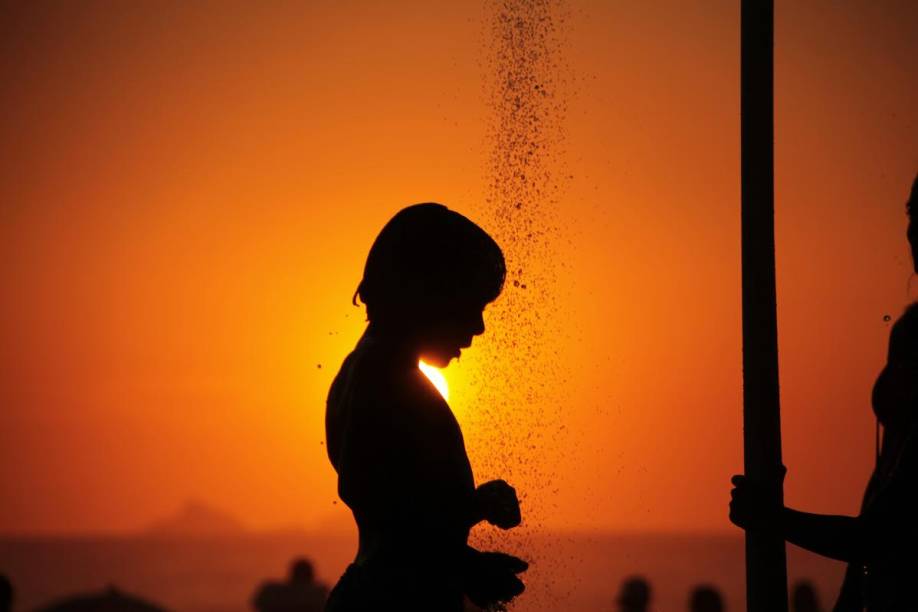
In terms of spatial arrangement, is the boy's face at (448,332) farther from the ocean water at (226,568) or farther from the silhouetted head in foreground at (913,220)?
the ocean water at (226,568)

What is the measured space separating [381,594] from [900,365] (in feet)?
5.11

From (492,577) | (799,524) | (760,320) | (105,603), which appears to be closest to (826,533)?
(799,524)

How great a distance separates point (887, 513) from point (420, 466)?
1193 mm

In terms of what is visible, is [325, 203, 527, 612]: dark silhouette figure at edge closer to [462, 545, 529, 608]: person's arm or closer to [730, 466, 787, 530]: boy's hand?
[462, 545, 529, 608]: person's arm

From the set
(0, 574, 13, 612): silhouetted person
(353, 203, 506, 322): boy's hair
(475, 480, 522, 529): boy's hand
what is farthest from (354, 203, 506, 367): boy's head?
(0, 574, 13, 612): silhouetted person

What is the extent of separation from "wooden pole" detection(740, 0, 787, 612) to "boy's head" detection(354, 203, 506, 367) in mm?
983

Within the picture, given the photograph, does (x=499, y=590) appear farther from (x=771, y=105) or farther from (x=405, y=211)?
(x=771, y=105)

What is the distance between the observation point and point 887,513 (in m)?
4.22

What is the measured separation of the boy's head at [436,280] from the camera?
4051 millimetres

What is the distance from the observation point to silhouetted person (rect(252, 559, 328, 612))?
16078 mm

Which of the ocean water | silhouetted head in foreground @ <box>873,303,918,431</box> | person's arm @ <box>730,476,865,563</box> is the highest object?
silhouetted head in foreground @ <box>873,303,918,431</box>

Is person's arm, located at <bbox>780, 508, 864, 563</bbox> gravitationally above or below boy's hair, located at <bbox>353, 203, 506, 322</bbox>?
below

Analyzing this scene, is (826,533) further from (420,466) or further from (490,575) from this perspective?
(420,466)

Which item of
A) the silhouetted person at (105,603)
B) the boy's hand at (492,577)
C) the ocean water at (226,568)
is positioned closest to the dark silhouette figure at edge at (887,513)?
the boy's hand at (492,577)
